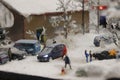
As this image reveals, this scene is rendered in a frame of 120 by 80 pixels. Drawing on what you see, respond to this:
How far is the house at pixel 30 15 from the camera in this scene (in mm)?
26391

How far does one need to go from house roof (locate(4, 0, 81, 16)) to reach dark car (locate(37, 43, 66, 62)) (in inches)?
204

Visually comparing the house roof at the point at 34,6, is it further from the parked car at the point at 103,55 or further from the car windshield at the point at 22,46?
the parked car at the point at 103,55

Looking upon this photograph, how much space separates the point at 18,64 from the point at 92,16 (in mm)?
12191

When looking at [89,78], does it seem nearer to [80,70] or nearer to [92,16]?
[80,70]

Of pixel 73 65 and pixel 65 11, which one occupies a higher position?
pixel 65 11

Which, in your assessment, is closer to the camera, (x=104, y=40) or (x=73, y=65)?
(x=73, y=65)

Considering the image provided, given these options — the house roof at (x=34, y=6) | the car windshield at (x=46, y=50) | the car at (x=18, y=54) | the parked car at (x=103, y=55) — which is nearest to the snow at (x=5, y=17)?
the house roof at (x=34, y=6)

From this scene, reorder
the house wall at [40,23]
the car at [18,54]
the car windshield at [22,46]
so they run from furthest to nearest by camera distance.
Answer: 1. the house wall at [40,23]
2. the car windshield at [22,46]
3. the car at [18,54]

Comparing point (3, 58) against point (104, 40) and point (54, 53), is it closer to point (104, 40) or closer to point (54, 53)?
point (54, 53)

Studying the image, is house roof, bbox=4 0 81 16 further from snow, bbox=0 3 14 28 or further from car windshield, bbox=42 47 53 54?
car windshield, bbox=42 47 53 54

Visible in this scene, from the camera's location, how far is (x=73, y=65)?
19000 mm

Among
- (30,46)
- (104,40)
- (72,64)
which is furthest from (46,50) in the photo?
(104,40)

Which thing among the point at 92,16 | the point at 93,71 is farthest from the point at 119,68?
the point at 92,16

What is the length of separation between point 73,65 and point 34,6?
9.32 m
